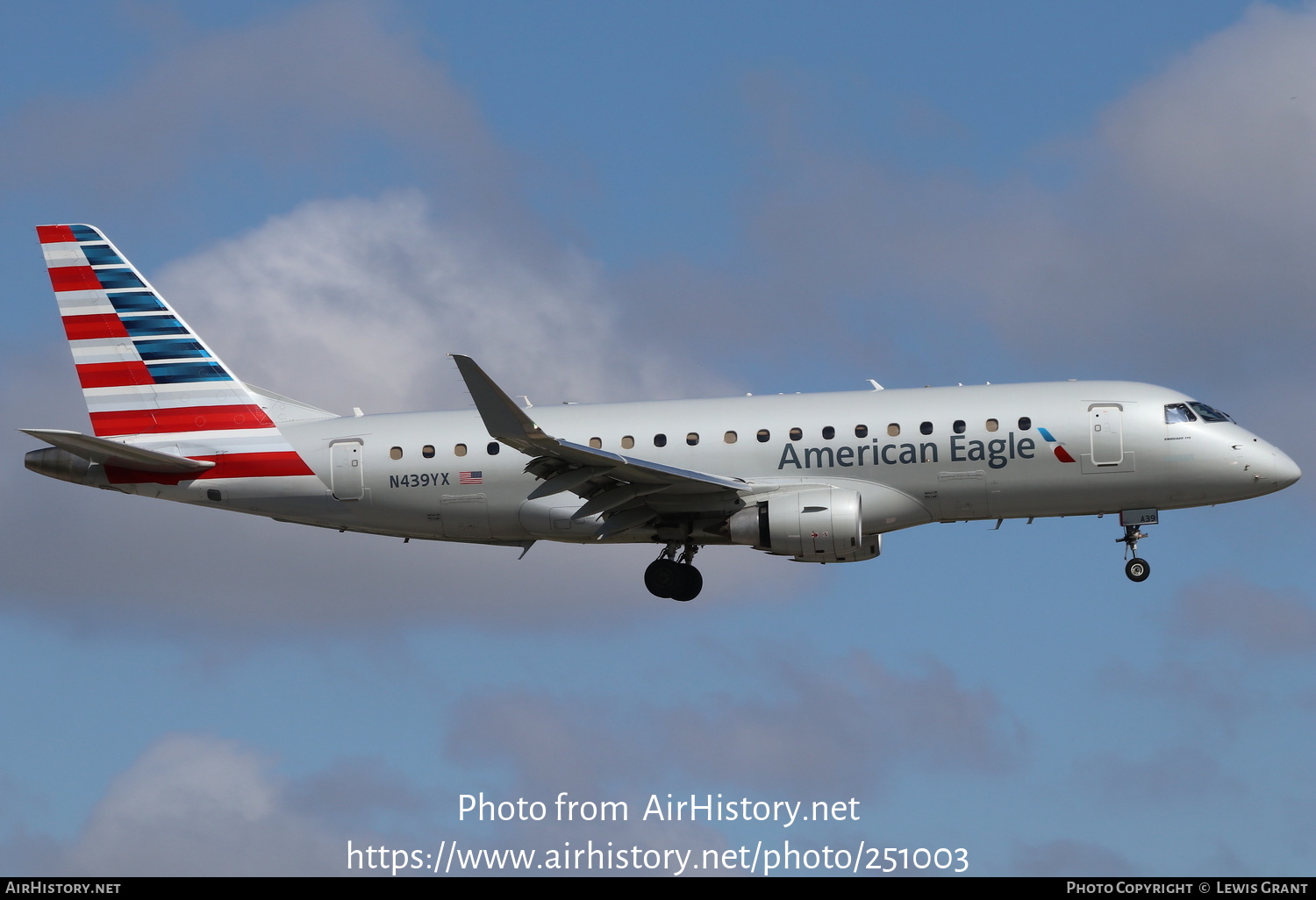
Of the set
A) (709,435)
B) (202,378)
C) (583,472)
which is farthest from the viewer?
(202,378)

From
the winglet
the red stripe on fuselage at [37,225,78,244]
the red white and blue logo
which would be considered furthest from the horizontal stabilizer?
the red white and blue logo

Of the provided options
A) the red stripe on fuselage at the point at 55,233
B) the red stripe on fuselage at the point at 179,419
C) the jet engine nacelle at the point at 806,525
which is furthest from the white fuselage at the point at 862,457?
the red stripe on fuselage at the point at 55,233

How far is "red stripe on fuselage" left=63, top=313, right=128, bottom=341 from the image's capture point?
4741 cm

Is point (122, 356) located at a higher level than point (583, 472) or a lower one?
higher

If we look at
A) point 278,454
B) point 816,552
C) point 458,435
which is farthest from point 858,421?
point 278,454

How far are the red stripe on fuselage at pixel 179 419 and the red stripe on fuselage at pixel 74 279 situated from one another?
3.96 meters

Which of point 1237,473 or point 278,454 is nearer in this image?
point 1237,473

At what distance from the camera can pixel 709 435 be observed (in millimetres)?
42438

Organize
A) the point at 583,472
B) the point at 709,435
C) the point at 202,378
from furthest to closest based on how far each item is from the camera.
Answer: the point at 202,378, the point at 709,435, the point at 583,472

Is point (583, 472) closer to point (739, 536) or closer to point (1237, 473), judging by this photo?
point (739, 536)

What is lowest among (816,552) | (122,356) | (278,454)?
(816,552)

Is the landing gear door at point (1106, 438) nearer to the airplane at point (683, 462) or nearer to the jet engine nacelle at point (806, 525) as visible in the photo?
the airplane at point (683, 462)

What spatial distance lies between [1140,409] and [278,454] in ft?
72.8

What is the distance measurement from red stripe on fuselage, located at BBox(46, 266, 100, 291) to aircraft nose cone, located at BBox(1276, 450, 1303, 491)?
3218cm
